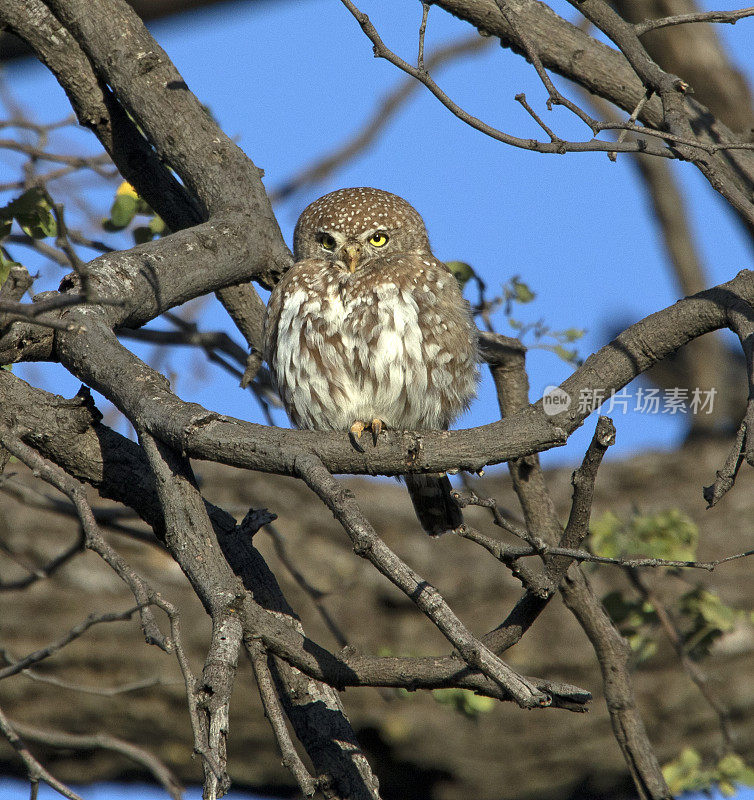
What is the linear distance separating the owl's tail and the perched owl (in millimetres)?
342

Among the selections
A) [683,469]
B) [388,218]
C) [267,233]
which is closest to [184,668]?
[267,233]

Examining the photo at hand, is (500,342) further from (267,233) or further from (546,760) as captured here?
(546,760)

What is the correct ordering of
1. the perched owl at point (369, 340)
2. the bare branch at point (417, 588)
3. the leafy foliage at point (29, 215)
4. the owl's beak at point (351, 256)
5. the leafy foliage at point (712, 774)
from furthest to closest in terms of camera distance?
the leafy foliage at point (712, 774) < the owl's beak at point (351, 256) < the perched owl at point (369, 340) < the leafy foliage at point (29, 215) < the bare branch at point (417, 588)

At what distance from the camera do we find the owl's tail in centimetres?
473

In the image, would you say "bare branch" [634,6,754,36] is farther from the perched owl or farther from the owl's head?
the owl's head

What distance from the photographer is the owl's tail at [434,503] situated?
4.73 metres

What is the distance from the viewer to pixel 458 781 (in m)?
7.00

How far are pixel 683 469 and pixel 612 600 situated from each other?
3.77m

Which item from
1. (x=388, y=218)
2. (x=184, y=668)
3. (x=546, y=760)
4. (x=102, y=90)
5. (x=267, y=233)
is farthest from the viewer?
(x=546, y=760)

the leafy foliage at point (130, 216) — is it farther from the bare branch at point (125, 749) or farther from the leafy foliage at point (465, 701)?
the leafy foliage at point (465, 701)

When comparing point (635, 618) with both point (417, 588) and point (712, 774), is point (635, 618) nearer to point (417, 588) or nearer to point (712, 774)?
point (712, 774)

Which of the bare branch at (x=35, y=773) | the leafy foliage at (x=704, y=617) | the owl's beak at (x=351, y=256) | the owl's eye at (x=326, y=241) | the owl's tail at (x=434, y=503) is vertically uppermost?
the owl's eye at (x=326, y=241)

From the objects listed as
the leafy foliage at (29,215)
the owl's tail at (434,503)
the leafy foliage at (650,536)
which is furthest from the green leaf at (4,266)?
the leafy foliage at (650,536)

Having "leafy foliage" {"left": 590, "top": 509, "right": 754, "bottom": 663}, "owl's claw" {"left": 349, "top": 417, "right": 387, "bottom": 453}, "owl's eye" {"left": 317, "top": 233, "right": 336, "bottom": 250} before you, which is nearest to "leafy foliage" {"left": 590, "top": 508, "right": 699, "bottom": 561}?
"leafy foliage" {"left": 590, "top": 509, "right": 754, "bottom": 663}
